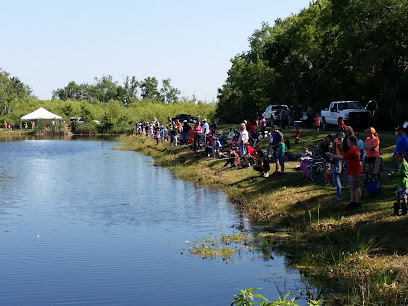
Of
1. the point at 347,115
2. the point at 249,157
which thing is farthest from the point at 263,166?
the point at 347,115

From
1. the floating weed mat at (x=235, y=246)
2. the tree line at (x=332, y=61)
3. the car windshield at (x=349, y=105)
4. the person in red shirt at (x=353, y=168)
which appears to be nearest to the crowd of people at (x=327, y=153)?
the person in red shirt at (x=353, y=168)

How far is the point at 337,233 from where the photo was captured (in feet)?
56.0

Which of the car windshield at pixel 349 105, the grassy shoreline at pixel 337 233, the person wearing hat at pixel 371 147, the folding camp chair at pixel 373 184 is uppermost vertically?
the car windshield at pixel 349 105

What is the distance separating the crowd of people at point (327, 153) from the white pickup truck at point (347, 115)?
508 cm

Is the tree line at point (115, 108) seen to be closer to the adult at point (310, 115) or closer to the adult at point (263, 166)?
the adult at point (310, 115)

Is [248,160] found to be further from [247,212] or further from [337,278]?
[337,278]

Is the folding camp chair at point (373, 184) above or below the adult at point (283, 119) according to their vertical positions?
below

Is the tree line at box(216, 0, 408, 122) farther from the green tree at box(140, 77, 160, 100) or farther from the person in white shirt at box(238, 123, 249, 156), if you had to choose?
the green tree at box(140, 77, 160, 100)

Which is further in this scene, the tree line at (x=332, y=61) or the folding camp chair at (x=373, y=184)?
the tree line at (x=332, y=61)

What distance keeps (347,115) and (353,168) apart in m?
22.7

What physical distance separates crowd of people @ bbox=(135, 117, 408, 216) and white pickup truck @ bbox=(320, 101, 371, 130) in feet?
16.7

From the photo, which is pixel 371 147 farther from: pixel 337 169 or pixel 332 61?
pixel 332 61

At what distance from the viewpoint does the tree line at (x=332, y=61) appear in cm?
3925

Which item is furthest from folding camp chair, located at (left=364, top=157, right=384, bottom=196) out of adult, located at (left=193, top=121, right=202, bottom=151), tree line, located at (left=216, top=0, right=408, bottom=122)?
adult, located at (left=193, top=121, right=202, bottom=151)
